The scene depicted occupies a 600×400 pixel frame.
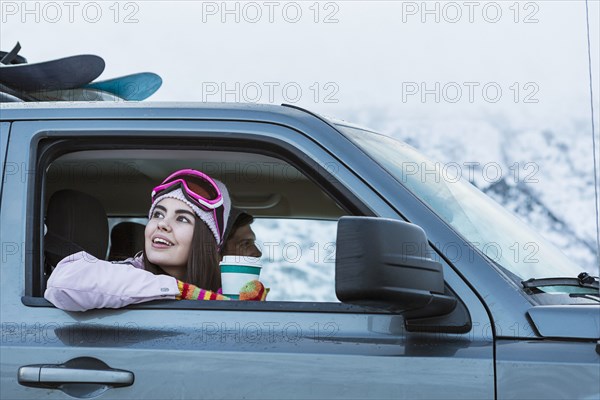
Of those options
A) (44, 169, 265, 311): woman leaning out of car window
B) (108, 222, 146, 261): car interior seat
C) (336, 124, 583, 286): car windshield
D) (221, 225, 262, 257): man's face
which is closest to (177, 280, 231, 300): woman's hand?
(44, 169, 265, 311): woman leaning out of car window

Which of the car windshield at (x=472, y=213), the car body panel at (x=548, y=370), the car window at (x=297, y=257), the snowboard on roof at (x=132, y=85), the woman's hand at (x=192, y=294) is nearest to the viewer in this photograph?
the car body panel at (x=548, y=370)

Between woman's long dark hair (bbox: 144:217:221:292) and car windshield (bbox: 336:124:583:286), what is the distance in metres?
0.64

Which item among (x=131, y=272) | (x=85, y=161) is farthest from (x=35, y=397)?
(x=85, y=161)

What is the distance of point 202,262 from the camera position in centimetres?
333

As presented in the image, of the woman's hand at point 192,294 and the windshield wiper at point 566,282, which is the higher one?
the windshield wiper at point 566,282

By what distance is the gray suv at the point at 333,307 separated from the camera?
247 cm

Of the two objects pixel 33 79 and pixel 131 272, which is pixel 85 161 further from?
pixel 131 272

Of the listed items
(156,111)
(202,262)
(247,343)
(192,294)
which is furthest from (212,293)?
(156,111)

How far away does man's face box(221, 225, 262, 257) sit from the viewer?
12.5 ft

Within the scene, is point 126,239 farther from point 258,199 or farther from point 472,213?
point 472,213

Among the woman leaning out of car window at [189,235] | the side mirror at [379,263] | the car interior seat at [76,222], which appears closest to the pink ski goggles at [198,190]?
the woman leaning out of car window at [189,235]

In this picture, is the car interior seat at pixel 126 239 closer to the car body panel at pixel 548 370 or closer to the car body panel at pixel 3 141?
the car body panel at pixel 3 141

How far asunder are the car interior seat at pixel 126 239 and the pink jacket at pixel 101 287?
1.51 m

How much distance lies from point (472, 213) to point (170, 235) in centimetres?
98
